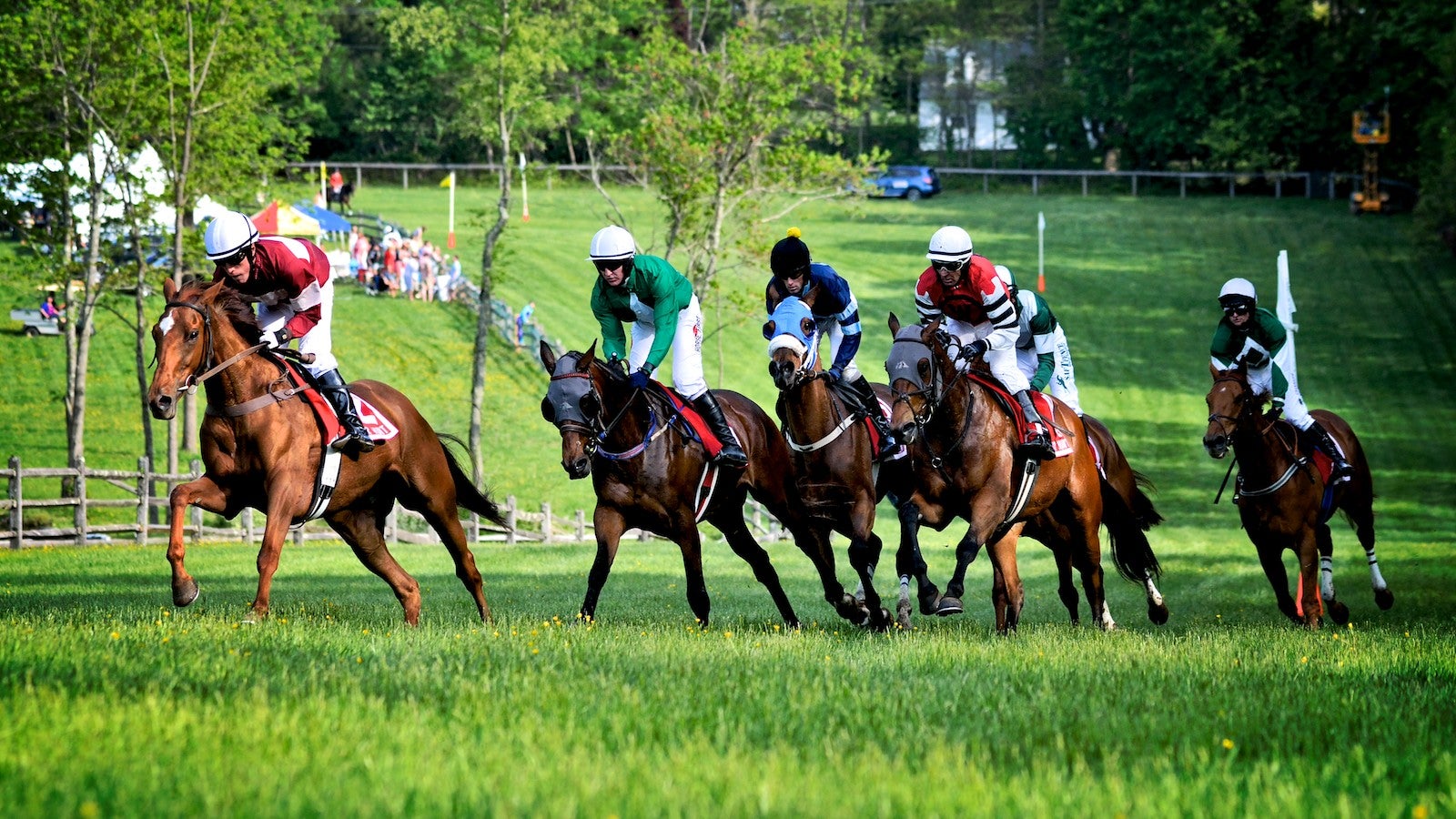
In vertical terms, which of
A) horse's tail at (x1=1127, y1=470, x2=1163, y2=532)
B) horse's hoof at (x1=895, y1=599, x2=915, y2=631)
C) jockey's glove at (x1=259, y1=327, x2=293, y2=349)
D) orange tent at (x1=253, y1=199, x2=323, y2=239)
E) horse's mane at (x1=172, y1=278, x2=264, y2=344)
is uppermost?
orange tent at (x1=253, y1=199, x2=323, y2=239)

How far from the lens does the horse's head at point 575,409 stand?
35.6ft

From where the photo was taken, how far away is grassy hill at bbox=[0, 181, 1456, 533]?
39156mm

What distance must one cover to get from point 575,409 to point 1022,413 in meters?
3.84

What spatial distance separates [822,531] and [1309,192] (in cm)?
7022

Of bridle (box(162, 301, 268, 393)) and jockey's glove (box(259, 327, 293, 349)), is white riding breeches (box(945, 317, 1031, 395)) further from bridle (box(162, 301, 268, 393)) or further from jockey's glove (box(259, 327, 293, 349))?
bridle (box(162, 301, 268, 393))

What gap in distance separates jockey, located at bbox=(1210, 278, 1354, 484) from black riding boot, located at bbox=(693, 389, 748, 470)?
4.68 metres

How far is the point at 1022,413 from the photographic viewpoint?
1276cm

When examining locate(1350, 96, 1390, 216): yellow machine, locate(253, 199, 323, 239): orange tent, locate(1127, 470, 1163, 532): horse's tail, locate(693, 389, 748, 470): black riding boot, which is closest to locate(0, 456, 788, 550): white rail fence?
locate(253, 199, 323, 239): orange tent

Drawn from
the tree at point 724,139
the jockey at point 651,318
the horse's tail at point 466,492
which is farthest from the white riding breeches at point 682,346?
the tree at point 724,139

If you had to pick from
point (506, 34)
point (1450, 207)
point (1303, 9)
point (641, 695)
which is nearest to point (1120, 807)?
point (641, 695)

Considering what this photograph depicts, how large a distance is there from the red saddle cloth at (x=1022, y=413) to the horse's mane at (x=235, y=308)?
5.39 m

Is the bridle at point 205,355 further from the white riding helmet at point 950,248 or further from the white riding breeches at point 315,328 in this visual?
the white riding helmet at point 950,248

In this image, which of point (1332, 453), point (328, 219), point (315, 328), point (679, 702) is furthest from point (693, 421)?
point (328, 219)

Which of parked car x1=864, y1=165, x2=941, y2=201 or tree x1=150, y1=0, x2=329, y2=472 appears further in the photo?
parked car x1=864, y1=165, x2=941, y2=201
